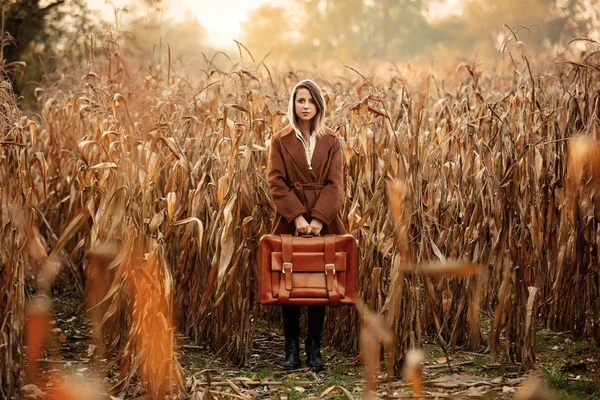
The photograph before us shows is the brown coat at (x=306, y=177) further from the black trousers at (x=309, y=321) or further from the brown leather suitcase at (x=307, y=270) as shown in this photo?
the black trousers at (x=309, y=321)

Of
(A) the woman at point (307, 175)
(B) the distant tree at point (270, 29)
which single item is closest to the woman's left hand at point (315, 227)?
(A) the woman at point (307, 175)

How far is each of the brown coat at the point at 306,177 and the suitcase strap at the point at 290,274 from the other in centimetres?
15

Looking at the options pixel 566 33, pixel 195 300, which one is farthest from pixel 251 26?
pixel 195 300

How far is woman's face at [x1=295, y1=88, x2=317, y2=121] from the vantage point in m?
3.86

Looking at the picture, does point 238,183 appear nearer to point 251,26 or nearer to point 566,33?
point 566,33

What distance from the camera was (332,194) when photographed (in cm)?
379

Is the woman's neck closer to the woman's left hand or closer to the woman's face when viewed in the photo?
the woman's face

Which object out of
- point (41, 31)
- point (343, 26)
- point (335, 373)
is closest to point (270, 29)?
point (343, 26)

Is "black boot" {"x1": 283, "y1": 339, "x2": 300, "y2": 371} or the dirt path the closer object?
the dirt path

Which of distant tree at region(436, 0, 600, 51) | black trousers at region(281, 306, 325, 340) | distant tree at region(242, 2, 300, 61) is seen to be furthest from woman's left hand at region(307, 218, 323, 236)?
distant tree at region(242, 2, 300, 61)

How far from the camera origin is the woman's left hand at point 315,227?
3785 millimetres

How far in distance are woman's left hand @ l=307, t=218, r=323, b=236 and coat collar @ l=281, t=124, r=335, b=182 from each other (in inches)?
8.9

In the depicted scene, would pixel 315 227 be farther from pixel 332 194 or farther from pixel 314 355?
pixel 314 355

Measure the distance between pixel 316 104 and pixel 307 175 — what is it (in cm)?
37
